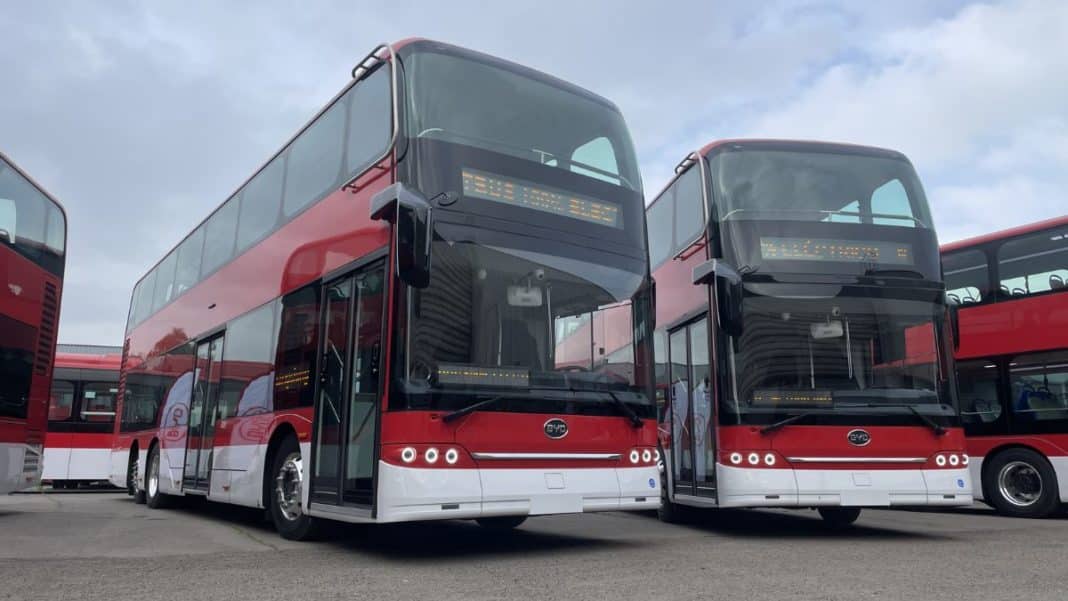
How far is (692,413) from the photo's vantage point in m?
10.0

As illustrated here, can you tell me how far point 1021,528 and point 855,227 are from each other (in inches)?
165

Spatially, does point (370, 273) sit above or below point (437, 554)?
above

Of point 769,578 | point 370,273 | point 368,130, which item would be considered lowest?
point 769,578

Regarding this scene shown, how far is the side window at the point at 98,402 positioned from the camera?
21.6 m

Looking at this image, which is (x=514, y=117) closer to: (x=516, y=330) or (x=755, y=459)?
(x=516, y=330)

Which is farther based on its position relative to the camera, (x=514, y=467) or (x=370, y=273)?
(x=370, y=273)

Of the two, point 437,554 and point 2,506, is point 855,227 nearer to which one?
point 437,554

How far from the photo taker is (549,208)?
25.1 ft

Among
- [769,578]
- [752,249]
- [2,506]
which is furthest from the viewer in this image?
[2,506]

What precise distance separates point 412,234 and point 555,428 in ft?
6.26

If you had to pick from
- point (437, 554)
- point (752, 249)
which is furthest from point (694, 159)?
point (437, 554)

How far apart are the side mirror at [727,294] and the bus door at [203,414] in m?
5.96

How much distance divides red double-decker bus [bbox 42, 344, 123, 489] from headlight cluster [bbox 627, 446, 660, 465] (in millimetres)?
16787

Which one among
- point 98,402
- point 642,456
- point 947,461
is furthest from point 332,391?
point 98,402
